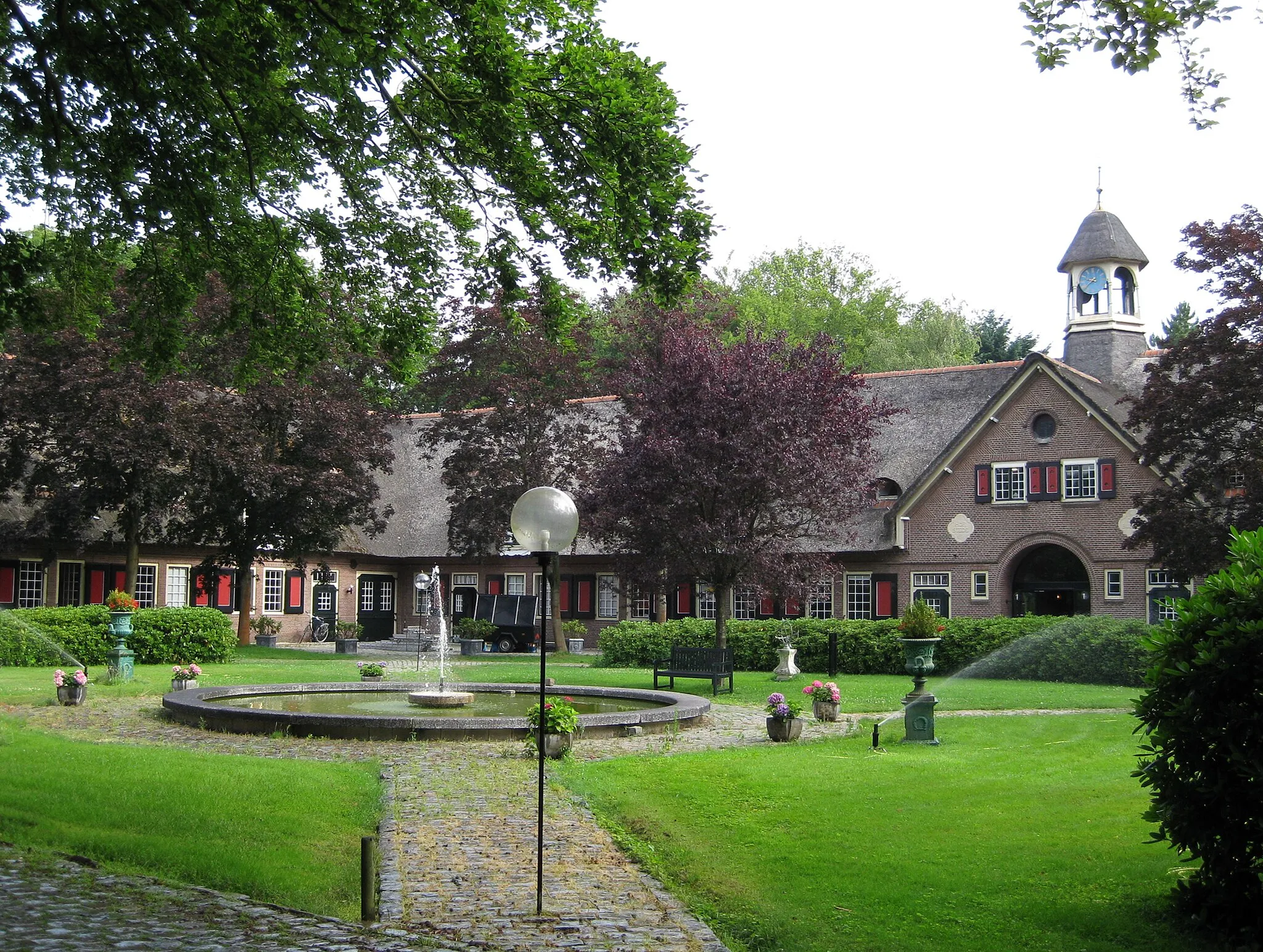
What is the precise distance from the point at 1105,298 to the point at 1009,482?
8611mm

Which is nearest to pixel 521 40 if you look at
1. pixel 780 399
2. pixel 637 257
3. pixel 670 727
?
pixel 637 257

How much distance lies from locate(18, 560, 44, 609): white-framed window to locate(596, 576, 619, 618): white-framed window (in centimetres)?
1728

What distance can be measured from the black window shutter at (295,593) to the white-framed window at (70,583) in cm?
752

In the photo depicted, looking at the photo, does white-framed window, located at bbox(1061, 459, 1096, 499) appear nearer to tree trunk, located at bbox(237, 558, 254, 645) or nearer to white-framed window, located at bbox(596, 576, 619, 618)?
white-framed window, located at bbox(596, 576, 619, 618)

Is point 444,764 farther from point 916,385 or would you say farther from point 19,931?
point 916,385

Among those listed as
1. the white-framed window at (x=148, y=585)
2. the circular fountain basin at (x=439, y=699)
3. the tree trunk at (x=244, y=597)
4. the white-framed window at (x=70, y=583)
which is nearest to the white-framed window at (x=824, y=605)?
the tree trunk at (x=244, y=597)

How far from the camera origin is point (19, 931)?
21.2 ft

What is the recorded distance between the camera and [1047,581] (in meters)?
35.3

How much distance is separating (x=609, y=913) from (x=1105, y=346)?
35.5 metres

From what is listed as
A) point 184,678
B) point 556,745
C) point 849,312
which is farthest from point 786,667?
point 849,312

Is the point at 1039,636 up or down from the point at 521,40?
down

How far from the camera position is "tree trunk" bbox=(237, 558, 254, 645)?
36188 mm

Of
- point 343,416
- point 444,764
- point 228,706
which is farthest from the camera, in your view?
point 343,416

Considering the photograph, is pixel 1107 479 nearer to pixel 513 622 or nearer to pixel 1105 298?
pixel 1105 298
